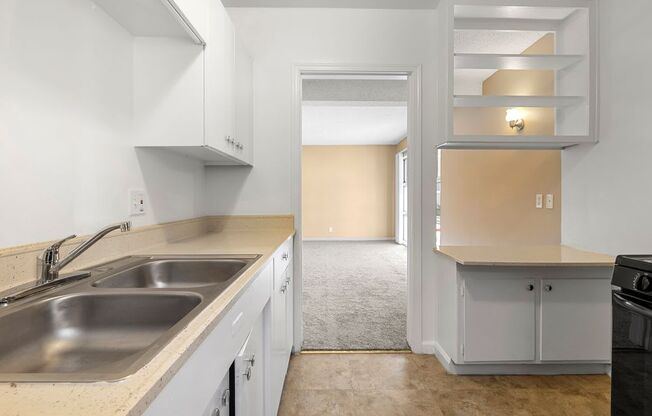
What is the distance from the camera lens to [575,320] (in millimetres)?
1982

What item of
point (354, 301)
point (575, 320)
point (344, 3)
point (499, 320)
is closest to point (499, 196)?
point (575, 320)

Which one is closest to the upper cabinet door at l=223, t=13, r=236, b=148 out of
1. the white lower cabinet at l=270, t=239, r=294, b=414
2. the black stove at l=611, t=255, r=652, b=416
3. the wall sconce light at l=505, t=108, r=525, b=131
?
the white lower cabinet at l=270, t=239, r=294, b=414

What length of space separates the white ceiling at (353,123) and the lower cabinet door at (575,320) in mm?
3164

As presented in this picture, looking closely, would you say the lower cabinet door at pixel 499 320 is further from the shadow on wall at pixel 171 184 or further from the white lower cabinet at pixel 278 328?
the shadow on wall at pixel 171 184

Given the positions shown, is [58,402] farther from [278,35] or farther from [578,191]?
[578,191]

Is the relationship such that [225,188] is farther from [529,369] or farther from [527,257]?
[529,369]

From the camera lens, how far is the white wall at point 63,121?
0.95 metres

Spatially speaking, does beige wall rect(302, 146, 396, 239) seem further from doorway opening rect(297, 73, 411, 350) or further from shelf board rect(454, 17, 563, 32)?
shelf board rect(454, 17, 563, 32)

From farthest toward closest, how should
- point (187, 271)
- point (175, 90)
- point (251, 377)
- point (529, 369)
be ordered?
1. point (529, 369)
2. point (175, 90)
3. point (187, 271)
4. point (251, 377)

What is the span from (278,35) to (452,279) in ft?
6.91

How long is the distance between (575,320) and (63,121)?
2.76m

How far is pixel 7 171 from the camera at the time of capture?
94 centimetres

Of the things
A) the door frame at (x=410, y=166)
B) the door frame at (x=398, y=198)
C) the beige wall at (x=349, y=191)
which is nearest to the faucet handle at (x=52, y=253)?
the door frame at (x=410, y=166)

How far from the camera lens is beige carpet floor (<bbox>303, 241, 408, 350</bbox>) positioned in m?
2.59
